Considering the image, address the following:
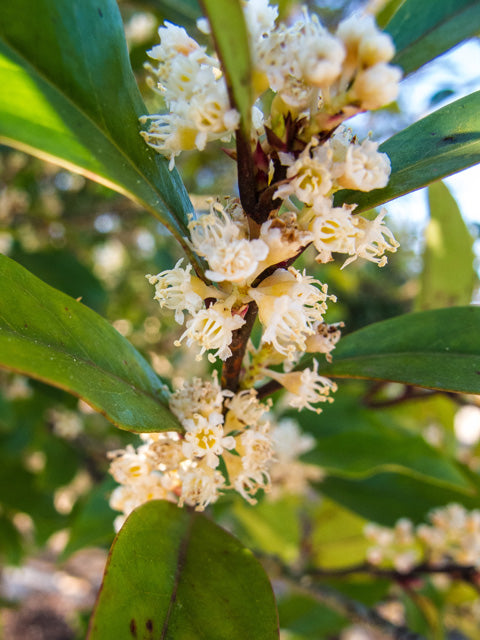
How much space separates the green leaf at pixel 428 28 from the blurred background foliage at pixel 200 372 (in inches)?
19.4

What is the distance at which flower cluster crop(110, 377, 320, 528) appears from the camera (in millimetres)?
816

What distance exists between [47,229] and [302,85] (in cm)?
303

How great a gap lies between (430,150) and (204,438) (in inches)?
21.4

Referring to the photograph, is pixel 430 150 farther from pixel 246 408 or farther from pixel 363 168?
pixel 246 408

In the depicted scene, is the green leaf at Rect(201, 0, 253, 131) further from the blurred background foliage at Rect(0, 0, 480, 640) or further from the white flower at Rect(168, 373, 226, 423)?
the blurred background foliage at Rect(0, 0, 480, 640)

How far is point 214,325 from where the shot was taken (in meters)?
0.73

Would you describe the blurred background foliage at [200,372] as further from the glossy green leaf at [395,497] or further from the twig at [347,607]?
the twig at [347,607]

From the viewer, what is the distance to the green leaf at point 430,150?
2.38 feet

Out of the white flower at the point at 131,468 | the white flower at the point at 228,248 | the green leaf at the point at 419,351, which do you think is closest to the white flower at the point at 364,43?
the white flower at the point at 228,248

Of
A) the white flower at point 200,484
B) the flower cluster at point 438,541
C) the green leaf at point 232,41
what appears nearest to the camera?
the green leaf at point 232,41

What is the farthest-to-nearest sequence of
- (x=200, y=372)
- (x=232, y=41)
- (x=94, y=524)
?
(x=200, y=372) → (x=94, y=524) → (x=232, y=41)

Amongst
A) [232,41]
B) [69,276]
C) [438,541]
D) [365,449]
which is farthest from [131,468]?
[69,276]

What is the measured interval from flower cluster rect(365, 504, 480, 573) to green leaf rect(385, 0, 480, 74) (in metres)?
1.40

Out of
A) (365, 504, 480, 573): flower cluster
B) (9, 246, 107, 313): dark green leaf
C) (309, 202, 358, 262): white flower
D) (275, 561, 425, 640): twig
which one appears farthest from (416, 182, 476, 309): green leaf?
(9, 246, 107, 313): dark green leaf
